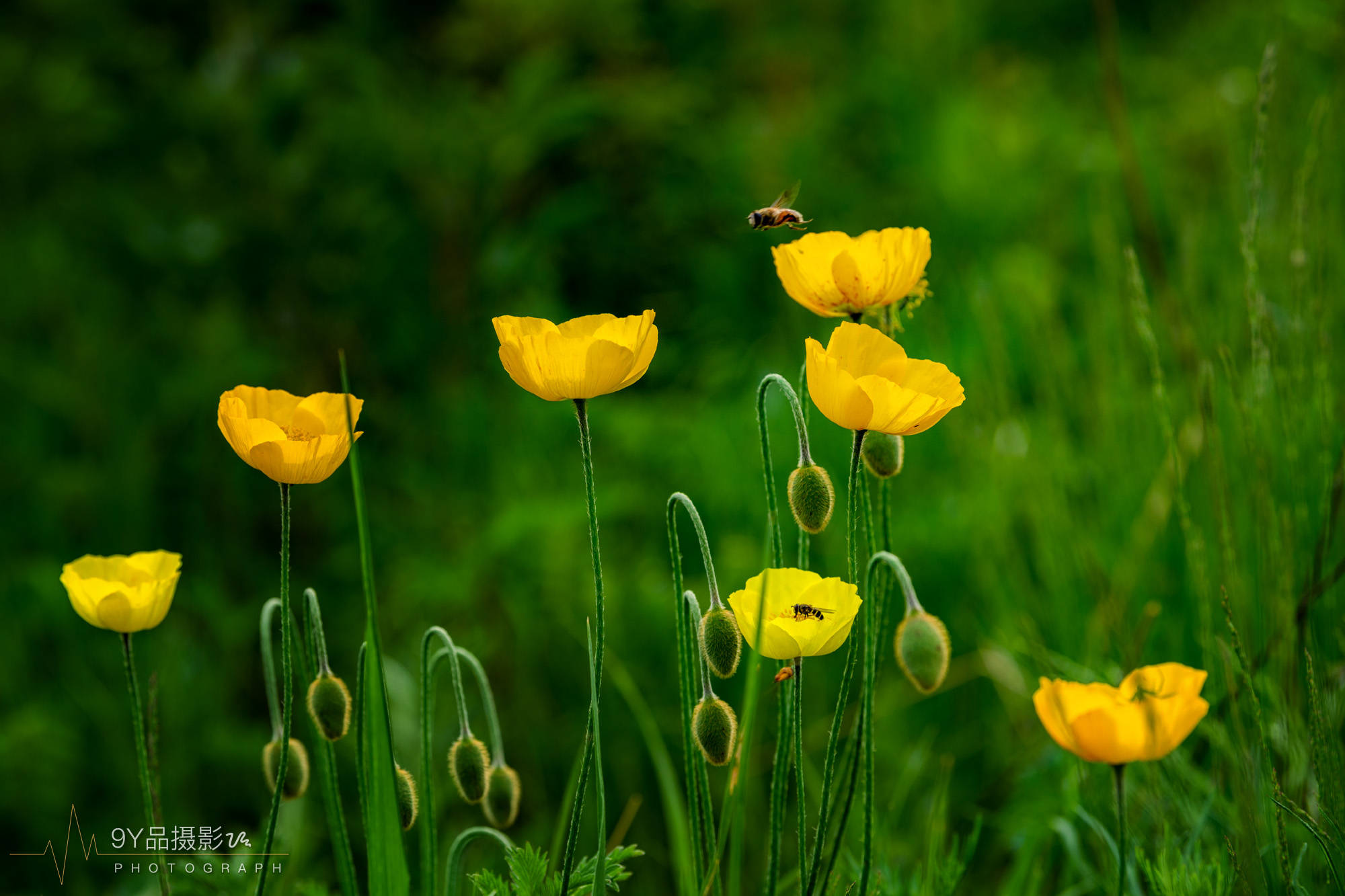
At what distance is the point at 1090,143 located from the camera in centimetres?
337

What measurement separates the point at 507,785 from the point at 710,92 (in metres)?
2.67

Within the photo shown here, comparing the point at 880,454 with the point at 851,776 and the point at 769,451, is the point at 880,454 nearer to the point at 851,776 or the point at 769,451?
the point at 769,451

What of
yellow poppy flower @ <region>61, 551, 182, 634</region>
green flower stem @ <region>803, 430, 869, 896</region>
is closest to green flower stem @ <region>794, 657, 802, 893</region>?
green flower stem @ <region>803, 430, 869, 896</region>

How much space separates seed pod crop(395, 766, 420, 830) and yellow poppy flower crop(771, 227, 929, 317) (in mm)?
492

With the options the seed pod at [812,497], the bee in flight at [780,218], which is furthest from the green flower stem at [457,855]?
the bee in flight at [780,218]

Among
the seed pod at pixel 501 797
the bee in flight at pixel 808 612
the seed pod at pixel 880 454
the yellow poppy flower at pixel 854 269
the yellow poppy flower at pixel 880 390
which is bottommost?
the seed pod at pixel 501 797

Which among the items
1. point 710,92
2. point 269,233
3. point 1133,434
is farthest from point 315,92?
point 1133,434

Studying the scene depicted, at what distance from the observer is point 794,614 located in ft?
2.39

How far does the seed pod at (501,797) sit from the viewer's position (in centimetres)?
83

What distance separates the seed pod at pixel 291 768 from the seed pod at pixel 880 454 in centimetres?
53

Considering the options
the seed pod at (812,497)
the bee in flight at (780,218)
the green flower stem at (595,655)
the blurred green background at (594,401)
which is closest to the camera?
the green flower stem at (595,655)

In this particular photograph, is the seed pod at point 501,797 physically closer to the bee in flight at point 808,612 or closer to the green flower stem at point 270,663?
the green flower stem at point 270,663

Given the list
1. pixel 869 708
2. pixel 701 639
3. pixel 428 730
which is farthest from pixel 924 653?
pixel 428 730

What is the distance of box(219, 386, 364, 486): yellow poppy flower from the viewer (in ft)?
2.31
